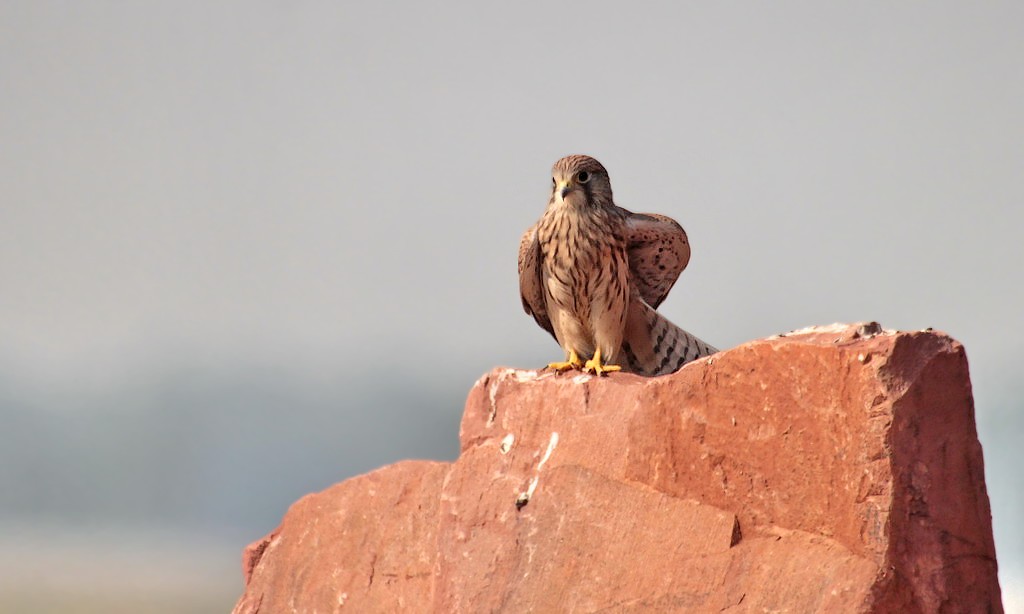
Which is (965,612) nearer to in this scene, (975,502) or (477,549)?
(975,502)

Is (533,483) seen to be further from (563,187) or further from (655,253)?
(655,253)

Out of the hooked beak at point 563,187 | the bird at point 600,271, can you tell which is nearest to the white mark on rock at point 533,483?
the bird at point 600,271

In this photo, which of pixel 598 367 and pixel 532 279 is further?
pixel 532 279

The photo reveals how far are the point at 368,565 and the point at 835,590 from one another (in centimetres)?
184

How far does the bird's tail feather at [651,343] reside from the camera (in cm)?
433

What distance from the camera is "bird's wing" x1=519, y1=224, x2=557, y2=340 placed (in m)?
4.46

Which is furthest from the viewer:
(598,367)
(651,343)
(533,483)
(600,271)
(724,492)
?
(651,343)

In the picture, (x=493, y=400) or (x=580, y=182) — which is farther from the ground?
(x=580, y=182)

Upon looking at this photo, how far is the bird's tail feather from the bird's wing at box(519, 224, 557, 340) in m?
0.34

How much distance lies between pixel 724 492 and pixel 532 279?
146 centimetres

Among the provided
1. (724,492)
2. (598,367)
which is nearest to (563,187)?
(598,367)

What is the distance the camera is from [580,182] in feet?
13.9

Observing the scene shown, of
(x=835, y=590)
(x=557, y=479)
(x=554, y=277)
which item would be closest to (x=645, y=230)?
(x=554, y=277)

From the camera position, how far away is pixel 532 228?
446 centimetres
